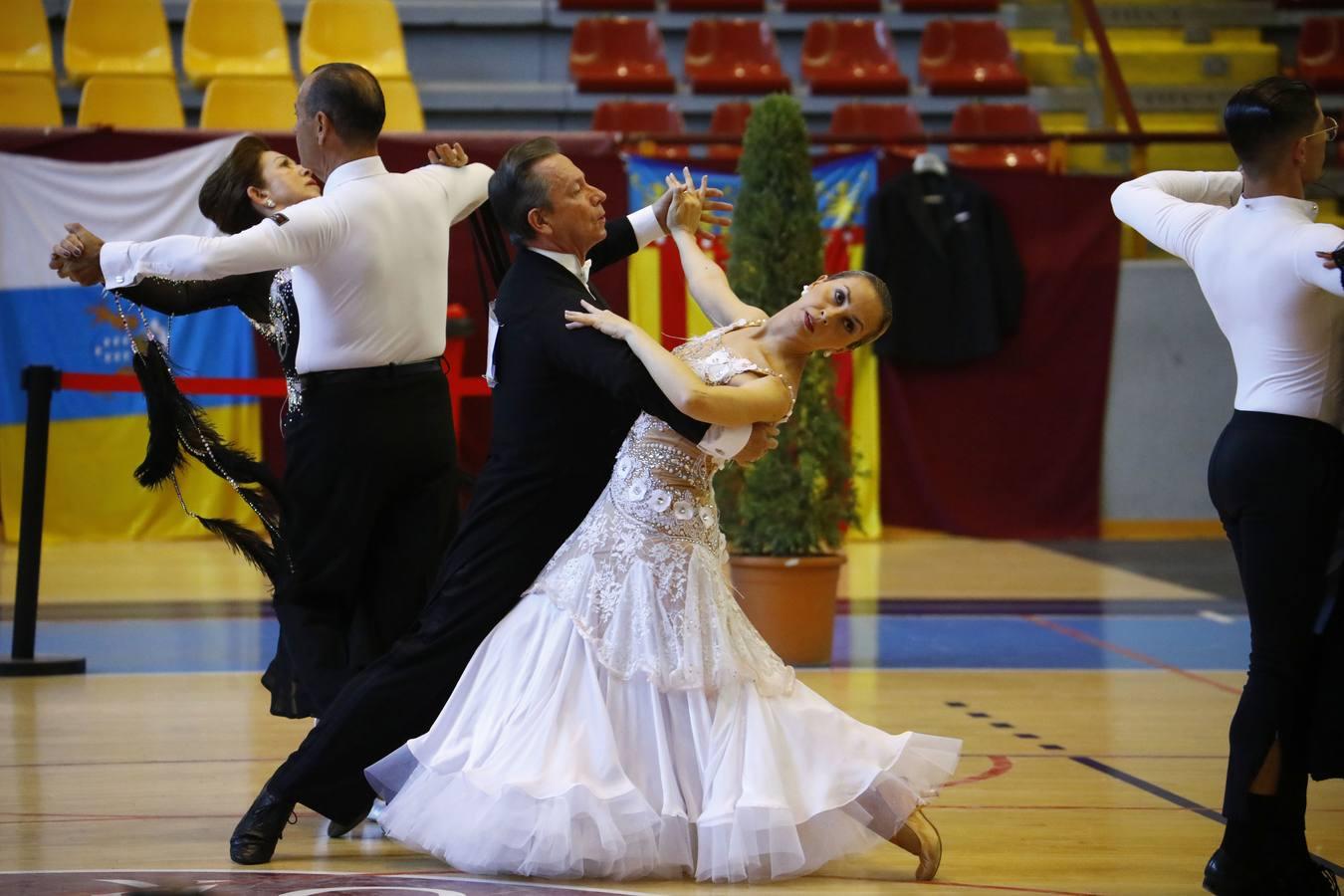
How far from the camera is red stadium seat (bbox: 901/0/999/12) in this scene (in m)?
12.1

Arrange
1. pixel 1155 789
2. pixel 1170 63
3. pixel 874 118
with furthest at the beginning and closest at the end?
pixel 1170 63
pixel 874 118
pixel 1155 789

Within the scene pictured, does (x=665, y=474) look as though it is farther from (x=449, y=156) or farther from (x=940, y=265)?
(x=940, y=265)

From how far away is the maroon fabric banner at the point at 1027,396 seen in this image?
957cm

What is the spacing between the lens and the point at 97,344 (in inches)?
347

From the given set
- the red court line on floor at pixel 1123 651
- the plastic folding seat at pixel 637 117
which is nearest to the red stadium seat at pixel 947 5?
the plastic folding seat at pixel 637 117

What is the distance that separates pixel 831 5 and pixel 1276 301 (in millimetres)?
9564

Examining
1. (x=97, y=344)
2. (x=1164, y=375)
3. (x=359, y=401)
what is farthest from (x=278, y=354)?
(x=1164, y=375)

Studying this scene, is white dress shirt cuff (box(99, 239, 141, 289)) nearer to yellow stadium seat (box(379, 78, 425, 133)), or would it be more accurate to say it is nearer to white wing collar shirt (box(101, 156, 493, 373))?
white wing collar shirt (box(101, 156, 493, 373))

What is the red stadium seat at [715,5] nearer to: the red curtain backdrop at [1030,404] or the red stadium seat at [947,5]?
the red stadium seat at [947,5]

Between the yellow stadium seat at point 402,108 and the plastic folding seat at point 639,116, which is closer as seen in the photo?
the yellow stadium seat at point 402,108

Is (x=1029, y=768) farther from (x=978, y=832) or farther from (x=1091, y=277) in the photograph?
(x=1091, y=277)

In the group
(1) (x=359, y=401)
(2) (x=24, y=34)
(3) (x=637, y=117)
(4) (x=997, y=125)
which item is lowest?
(1) (x=359, y=401)

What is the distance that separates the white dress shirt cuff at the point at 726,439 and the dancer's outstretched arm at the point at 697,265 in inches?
17.2

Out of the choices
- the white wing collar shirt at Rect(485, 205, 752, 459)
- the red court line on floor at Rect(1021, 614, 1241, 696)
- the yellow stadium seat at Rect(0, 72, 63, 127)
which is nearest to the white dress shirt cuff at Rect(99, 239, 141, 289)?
the white wing collar shirt at Rect(485, 205, 752, 459)
